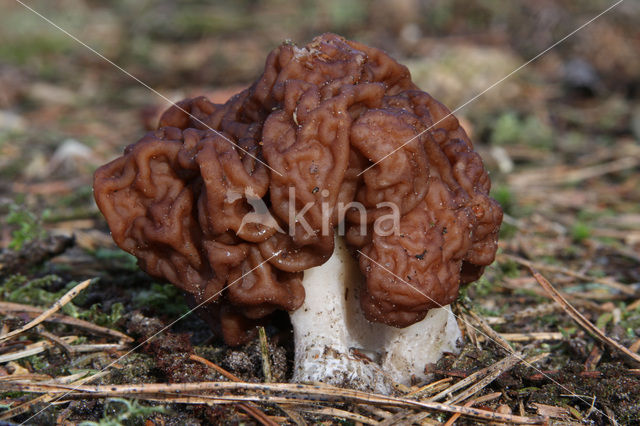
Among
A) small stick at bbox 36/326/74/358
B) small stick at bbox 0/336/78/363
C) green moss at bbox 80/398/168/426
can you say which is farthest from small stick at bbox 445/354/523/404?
small stick at bbox 0/336/78/363

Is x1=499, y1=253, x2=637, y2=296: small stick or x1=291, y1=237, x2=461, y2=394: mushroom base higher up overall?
x1=291, y1=237, x2=461, y2=394: mushroom base

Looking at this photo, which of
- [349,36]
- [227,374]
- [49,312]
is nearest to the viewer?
[227,374]

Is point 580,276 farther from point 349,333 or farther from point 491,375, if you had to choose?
point 349,333

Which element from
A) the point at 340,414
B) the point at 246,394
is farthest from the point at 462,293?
the point at 246,394

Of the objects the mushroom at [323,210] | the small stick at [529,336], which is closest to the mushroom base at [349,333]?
the mushroom at [323,210]

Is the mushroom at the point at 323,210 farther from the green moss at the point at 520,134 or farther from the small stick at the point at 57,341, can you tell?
the green moss at the point at 520,134

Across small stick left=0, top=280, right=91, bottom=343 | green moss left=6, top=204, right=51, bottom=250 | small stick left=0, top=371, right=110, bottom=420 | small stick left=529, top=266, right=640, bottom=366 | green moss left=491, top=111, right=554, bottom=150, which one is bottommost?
small stick left=529, top=266, right=640, bottom=366

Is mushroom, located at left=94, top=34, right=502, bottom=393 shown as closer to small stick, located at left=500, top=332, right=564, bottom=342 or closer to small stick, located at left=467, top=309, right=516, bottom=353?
small stick, located at left=467, top=309, right=516, bottom=353
